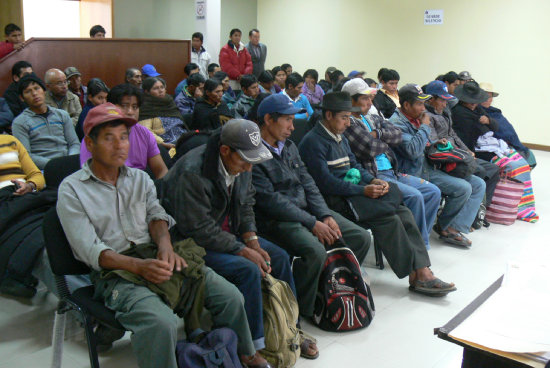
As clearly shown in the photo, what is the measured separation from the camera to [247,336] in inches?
85.4

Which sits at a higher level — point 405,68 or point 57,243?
point 405,68

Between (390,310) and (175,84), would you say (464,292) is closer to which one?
(390,310)

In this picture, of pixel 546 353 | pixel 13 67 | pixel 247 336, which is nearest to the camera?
pixel 546 353

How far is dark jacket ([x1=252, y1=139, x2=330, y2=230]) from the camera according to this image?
112 inches

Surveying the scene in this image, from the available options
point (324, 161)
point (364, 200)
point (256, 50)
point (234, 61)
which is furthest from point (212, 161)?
point (256, 50)

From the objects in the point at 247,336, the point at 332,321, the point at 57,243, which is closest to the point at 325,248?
the point at 332,321

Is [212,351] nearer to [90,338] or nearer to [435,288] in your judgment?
[90,338]

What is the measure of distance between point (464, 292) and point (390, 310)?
609 mm

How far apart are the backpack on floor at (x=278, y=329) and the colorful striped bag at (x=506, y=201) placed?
3.17m

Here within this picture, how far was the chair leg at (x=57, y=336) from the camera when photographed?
205 centimetres

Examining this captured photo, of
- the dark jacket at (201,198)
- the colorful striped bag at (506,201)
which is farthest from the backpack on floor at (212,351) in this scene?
the colorful striped bag at (506,201)

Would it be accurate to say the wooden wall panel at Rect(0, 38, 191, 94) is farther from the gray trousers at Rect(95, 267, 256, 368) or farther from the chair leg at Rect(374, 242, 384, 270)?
the gray trousers at Rect(95, 267, 256, 368)

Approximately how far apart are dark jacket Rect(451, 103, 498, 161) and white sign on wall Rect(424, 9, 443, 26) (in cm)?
468

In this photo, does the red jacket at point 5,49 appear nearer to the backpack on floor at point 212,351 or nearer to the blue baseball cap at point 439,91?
the blue baseball cap at point 439,91
